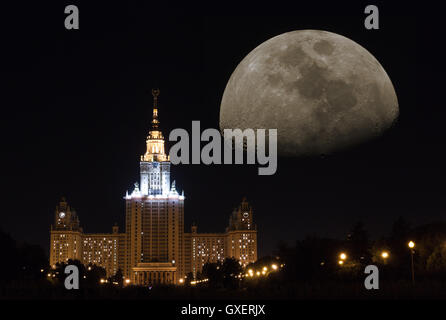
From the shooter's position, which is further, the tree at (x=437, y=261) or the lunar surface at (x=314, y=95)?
the tree at (x=437, y=261)

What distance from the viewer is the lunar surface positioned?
203ft

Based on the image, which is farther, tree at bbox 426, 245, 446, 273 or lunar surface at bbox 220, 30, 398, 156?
tree at bbox 426, 245, 446, 273

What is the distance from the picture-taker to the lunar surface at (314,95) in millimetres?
61875

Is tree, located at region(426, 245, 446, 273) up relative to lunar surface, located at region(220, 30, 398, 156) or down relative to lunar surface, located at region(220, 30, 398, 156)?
down

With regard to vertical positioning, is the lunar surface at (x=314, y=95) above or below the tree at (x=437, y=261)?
above

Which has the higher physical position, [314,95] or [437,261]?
[314,95]

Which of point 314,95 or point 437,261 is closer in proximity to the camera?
point 314,95

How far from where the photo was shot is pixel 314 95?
62250mm
